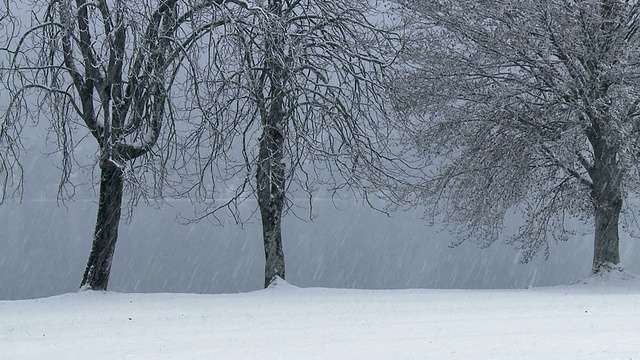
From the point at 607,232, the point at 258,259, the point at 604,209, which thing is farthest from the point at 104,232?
the point at 258,259

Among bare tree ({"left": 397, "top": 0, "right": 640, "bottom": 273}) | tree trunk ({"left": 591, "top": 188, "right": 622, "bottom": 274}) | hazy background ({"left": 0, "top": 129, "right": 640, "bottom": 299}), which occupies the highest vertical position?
bare tree ({"left": 397, "top": 0, "right": 640, "bottom": 273})

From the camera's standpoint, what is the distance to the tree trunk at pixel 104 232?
1463cm

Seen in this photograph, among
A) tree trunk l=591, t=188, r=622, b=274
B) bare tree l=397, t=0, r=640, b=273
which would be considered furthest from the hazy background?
tree trunk l=591, t=188, r=622, b=274

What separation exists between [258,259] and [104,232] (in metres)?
73.0

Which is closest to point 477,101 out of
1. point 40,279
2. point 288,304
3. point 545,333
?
point 288,304

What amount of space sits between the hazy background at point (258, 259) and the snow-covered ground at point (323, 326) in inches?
765

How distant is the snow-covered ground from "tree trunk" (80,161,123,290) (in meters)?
0.56

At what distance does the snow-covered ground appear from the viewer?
8766 millimetres

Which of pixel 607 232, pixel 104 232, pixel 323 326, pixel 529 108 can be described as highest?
pixel 529 108

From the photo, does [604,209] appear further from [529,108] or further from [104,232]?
[104,232]

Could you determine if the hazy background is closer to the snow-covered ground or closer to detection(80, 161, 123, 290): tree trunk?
detection(80, 161, 123, 290): tree trunk

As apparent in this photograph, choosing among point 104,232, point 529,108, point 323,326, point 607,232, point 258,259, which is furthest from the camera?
point 258,259

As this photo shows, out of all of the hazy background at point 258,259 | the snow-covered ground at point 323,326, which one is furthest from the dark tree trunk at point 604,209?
the hazy background at point 258,259

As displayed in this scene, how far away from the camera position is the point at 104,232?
14734mm
